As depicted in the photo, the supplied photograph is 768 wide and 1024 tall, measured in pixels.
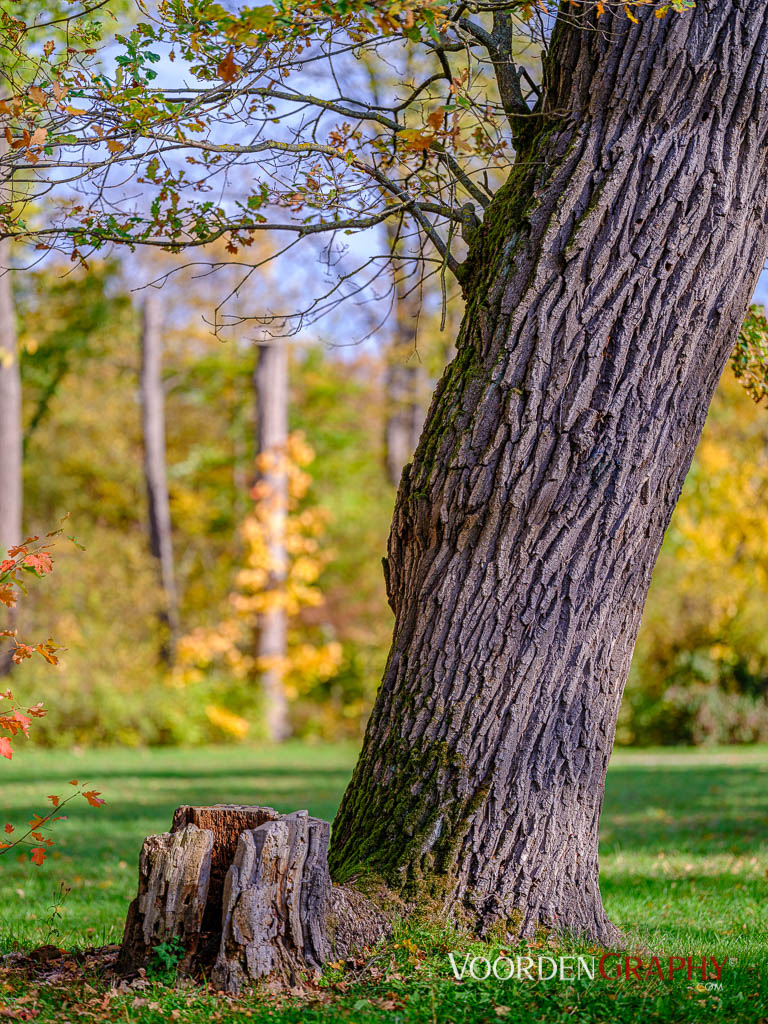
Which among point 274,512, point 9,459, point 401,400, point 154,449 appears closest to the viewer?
point 9,459

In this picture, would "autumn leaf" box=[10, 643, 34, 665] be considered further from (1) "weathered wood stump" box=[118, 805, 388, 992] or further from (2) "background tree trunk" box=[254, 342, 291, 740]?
(2) "background tree trunk" box=[254, 342, 291, 740]

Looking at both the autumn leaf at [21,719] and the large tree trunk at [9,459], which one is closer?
the autumn leaf at [21,719]

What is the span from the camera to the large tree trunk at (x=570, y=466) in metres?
3.73

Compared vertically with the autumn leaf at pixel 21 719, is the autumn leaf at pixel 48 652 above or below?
above

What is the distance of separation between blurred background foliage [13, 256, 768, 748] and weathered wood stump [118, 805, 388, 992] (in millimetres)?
11621

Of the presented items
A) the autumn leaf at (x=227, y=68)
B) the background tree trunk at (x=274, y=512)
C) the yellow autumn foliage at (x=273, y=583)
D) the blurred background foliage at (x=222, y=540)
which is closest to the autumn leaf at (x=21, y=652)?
the autumn leaf at (x=227, y=68)

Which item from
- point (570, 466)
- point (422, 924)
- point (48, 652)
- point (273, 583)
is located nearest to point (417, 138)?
point (570, 466)

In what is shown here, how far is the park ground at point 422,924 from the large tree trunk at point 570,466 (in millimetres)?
380

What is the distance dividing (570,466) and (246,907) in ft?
6.14

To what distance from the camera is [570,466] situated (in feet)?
12.2

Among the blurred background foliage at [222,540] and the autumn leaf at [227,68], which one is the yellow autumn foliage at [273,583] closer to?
the blurred background foliage at [222,540]

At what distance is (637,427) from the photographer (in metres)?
3.76


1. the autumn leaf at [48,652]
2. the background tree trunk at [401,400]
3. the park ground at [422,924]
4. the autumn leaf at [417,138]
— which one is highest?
the background tree trunk at [401,400]

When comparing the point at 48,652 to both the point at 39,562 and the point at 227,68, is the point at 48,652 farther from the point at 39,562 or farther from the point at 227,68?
the point at 227,68
